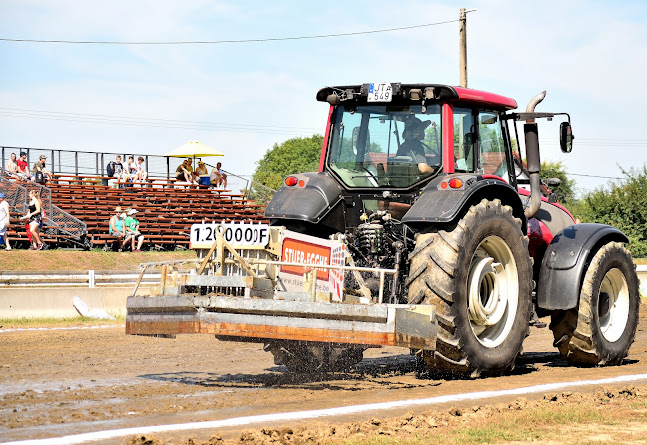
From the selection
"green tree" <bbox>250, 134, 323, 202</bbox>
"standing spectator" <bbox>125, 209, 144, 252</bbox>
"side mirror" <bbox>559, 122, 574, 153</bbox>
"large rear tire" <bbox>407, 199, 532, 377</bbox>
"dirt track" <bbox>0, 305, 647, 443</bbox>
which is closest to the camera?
"dirt track" <bbox>0, 305, 647, 443</bbox>

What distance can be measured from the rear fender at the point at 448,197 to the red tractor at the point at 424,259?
2 centimetres

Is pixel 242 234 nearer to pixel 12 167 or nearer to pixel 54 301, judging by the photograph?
pixel 54 301

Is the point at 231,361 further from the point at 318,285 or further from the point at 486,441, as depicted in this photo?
the point at 486,441

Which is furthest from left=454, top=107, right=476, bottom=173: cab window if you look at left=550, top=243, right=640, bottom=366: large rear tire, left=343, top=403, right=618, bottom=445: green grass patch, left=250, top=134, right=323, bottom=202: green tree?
left=250, top=134, right=323, bottom=202: green tree

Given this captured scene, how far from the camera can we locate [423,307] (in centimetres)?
700

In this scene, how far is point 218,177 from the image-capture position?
105ft

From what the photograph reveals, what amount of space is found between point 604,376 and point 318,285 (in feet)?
9.10

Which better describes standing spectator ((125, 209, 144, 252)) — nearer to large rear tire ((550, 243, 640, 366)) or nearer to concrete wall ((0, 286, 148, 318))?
concrete wall ((0, 286, 148, 318))

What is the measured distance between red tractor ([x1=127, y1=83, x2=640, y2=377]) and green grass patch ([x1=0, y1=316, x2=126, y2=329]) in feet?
23.3

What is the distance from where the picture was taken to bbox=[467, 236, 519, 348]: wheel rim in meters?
7.96

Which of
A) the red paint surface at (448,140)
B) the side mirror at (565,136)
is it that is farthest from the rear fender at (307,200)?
the side mirror at (565,136)

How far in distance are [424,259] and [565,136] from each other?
240 cm

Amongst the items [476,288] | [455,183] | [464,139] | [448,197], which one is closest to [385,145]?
[464,139]

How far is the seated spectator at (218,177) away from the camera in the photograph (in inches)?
1255
